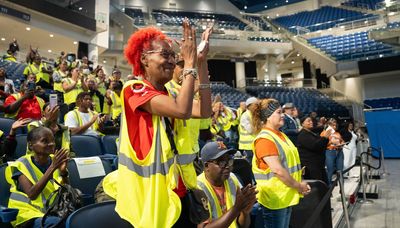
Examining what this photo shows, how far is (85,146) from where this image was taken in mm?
4285

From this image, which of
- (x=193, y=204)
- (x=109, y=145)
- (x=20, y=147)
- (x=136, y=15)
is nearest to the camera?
(x=193, y=204)

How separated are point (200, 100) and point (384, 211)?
4.53 m

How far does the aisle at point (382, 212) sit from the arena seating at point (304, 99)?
8780mm

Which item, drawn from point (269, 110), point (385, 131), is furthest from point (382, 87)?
point (269, 110)

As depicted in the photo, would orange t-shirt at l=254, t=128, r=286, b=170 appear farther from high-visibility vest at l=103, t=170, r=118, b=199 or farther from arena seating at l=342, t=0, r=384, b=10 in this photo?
arena seating at l=342, t=0, r=384, b=10

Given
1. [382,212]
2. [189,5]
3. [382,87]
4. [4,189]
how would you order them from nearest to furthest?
[4,189], [382,212], [382,87], [189,5]

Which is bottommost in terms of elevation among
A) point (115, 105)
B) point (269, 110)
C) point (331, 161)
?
point (331, 161)

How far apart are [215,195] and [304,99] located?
609 inches

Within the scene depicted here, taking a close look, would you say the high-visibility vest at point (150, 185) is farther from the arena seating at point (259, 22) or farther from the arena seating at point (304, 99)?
the arena seating at point (259, 22)

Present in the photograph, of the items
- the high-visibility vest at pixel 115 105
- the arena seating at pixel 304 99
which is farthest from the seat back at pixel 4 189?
the arena seating at pixel 304 99

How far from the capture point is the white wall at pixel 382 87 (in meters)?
18.2

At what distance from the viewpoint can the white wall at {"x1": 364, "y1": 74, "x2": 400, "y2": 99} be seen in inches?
715

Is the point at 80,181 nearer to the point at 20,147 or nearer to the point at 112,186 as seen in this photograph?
the point at 20,147

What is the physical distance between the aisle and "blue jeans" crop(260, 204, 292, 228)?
215 cm
